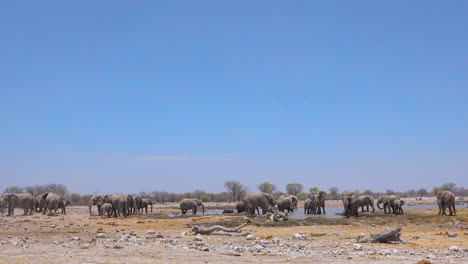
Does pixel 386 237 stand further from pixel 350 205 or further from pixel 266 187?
pixel 266 187

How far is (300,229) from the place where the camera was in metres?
28.4

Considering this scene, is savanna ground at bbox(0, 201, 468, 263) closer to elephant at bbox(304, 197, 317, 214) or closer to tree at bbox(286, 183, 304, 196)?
elephant at bbox(304, 197, 317, 214)

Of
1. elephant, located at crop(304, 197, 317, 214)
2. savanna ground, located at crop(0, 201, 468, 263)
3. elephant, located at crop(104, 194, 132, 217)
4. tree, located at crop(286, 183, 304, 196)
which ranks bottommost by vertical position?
savanna ground, located at crop(0, 201, 468, 263)

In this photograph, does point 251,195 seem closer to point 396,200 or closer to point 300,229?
point 396,200

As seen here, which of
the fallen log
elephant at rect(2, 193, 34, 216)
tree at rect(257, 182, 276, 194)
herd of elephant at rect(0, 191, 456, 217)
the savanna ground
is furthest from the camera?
tree at rect(257, 182, 276, 194)

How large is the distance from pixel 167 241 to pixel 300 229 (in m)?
9.83

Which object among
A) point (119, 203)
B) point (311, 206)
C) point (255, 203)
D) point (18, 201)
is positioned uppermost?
point (18, 201)

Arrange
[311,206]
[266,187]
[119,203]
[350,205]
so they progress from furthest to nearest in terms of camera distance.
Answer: [266,187]
[311,206]
[119,203]
[350,205]

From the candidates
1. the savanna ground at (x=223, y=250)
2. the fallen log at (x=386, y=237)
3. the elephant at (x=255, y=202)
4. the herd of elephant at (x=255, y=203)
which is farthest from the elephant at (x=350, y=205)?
the fallen log at (x=386, y=237)

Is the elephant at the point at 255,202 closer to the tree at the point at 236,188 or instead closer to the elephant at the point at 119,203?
the elephant at the point at 119,203

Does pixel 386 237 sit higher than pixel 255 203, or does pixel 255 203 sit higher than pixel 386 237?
pixel 255 203

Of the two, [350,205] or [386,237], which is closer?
[386,237]

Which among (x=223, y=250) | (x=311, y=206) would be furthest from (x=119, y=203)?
(x=223, y=250)

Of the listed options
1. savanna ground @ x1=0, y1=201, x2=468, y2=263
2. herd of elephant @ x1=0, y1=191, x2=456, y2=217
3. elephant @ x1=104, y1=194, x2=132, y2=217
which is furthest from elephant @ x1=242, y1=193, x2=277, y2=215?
savanna ground @ x1=0, y1=201, x2=468, y2=263
